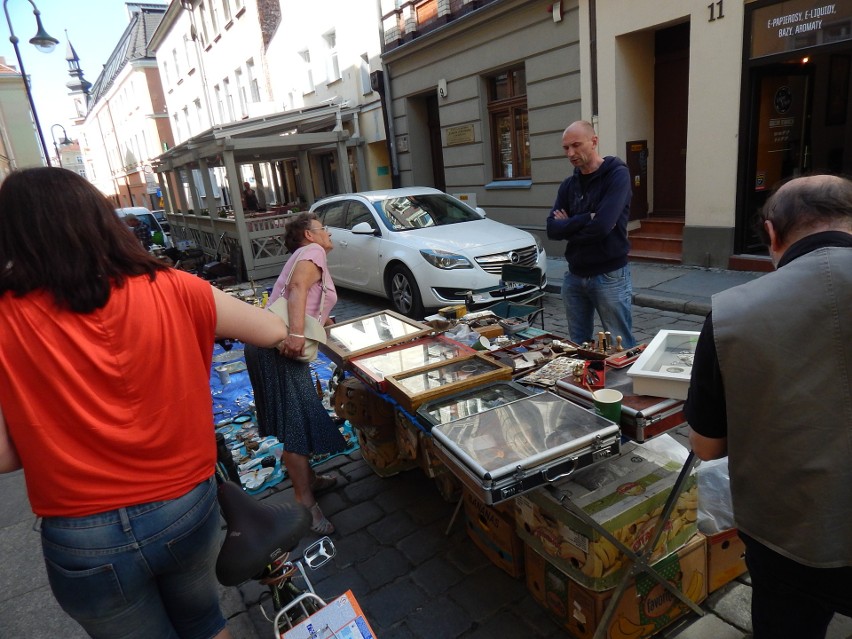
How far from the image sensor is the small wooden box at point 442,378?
2.52m

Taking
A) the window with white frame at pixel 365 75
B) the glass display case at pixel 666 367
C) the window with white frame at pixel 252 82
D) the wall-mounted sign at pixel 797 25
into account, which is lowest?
the glass display case at pixel 666 367

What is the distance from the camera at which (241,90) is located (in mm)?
21766

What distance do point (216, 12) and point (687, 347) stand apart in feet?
80.7

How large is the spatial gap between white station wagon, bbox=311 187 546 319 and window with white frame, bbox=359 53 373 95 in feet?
23.7

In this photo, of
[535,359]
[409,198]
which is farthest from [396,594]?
[409,198]

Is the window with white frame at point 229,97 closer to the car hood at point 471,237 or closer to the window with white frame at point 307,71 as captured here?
the window with white frame at point 307,71

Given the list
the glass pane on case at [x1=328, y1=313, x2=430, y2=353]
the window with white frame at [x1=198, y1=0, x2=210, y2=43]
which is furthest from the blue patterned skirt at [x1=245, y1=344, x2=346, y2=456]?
the window with white frame at [x1=198, y1=0, x2=210, y2=43]

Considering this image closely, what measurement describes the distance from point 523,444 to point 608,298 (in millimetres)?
2001

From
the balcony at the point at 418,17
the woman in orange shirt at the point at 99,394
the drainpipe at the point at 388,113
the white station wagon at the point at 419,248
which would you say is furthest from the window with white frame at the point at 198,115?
the woman in orange shirt at the point at 99,394

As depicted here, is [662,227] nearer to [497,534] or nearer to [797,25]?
[797,25]

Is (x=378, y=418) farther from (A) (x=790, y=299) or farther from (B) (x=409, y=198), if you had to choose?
(B) (x=409, y=198)

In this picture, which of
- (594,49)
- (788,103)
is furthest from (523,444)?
(594,49)

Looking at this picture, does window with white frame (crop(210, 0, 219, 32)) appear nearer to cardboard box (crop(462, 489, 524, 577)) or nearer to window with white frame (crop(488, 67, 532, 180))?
window with white frame (crop(488, 67, 532, 180))

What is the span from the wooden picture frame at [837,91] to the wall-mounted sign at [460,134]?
20.6ft
